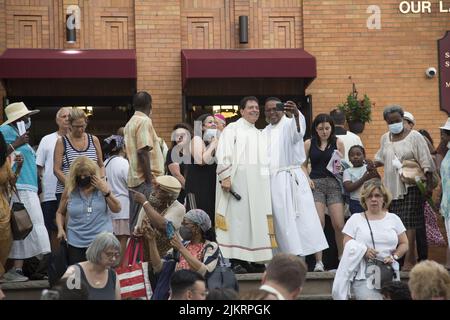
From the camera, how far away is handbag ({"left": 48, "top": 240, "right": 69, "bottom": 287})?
10.6m

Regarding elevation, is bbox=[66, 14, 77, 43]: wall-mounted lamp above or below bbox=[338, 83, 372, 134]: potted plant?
above

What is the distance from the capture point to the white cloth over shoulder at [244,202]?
12.0 metres

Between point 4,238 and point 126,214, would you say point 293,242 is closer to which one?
point 126,214

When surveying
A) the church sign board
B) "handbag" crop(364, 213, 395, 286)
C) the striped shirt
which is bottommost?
"handbag" crop(364, 213, 395, 286)

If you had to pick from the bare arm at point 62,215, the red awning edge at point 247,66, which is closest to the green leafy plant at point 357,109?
the red awning edge at point 247,66

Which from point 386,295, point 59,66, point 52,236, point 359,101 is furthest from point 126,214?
point 359,101

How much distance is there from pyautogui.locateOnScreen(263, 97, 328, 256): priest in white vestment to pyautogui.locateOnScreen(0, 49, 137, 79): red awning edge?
523 centimetres

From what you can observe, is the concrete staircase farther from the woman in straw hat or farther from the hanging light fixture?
the hanging light fixture

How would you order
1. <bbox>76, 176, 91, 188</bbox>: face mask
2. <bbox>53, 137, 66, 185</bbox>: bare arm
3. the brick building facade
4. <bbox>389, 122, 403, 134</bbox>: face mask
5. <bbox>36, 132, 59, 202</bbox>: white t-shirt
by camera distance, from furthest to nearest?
the brick building facade < <bbox>389, 122, 403, 134</bbox>: face mask < <bbox>36, 132, 59, 202</bbox>: white t-shirt < <bbox>53, 137, 66, 185</bbox>: bare arm < <bbox>76, 176, 91, 188</bbox>: face mask

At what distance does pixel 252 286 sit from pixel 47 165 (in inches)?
114

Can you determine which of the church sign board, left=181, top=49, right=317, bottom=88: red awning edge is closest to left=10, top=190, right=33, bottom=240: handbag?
left=181, top=49, right=317, bottom=88: red awning edge

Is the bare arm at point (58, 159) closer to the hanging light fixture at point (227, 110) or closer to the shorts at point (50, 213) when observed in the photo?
the shorts at point (50, 213)

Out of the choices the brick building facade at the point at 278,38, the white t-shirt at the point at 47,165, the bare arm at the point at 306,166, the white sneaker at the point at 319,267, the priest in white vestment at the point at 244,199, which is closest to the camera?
the priest in white vestment at the point at 244,199

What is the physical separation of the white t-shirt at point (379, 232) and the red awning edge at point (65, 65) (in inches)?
274
